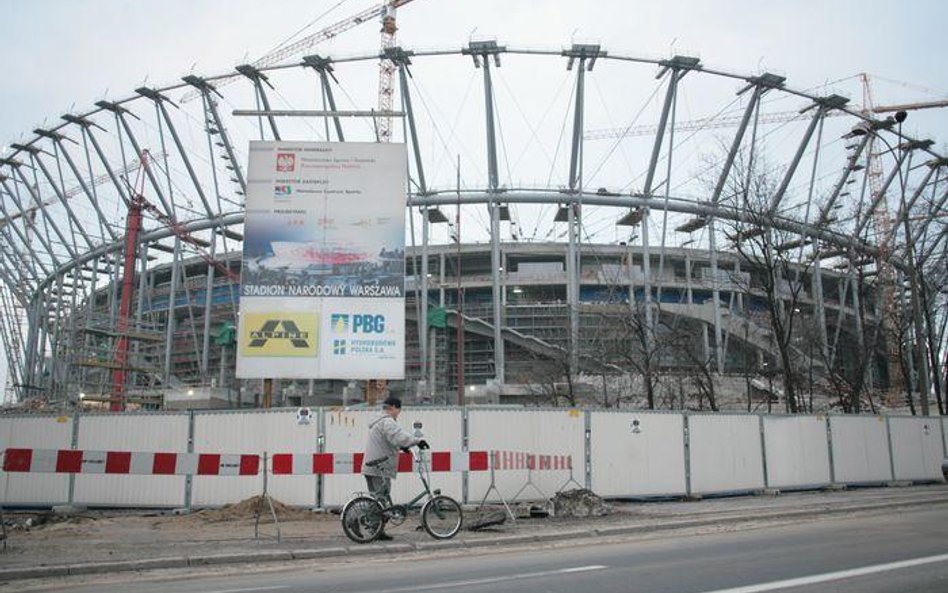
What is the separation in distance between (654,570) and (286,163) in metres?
13.8

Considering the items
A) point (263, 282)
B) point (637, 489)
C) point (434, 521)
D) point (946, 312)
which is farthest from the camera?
point (946, 312)

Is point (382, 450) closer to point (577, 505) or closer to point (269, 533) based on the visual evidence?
point (269, 533)

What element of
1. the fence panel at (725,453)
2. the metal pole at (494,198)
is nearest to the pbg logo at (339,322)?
the fence panel at (725,453)

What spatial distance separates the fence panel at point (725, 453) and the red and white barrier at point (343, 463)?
6.22 m

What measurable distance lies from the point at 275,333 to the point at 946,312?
3035 centimetres

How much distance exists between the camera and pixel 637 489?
15672 millimetres

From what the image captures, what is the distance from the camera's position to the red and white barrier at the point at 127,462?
1122 cm

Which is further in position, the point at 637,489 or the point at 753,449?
the point at 753,449

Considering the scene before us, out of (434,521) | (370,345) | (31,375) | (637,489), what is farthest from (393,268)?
(31,375)

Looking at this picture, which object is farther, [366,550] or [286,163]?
[286,163]

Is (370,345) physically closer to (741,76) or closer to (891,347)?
(741,76)

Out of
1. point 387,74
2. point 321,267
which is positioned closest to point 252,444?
point 321,267

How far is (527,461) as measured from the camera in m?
13.4

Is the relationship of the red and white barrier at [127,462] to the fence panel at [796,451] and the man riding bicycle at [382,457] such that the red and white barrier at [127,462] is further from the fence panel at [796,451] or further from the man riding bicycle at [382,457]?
the fence panel at [796,451]
